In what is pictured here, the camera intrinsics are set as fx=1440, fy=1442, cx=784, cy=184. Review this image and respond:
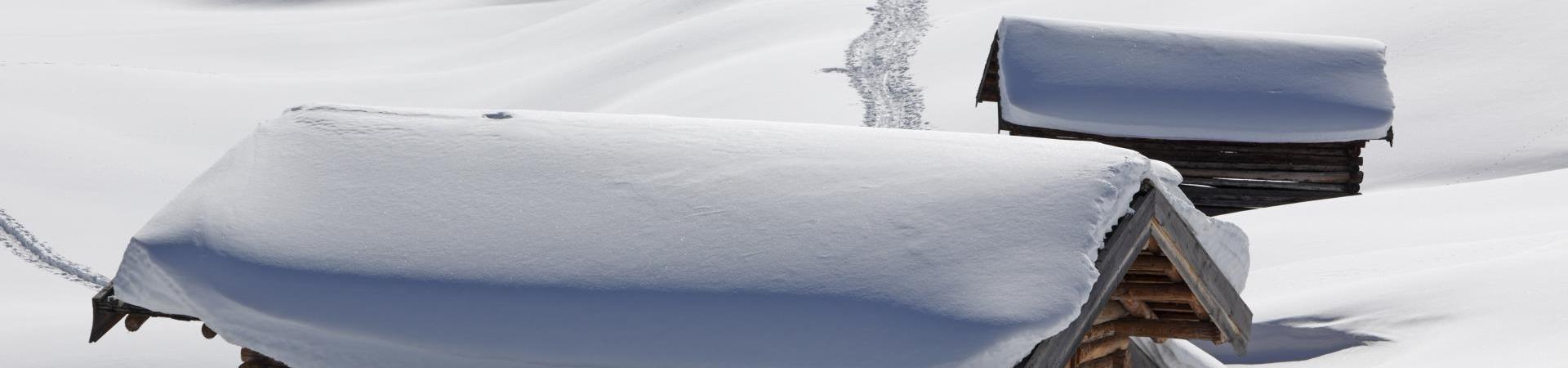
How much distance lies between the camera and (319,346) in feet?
12.4

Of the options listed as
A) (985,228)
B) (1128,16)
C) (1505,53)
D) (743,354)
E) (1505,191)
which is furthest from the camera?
(1128,16)

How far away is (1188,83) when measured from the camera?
1282cm

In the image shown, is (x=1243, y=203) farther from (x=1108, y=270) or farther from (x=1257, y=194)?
(x=1108, y=270)

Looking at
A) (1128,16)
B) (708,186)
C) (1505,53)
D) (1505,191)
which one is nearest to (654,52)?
(1128,16)

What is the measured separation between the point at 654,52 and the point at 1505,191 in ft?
66.5

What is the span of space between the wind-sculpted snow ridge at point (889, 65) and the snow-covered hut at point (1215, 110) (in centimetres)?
725

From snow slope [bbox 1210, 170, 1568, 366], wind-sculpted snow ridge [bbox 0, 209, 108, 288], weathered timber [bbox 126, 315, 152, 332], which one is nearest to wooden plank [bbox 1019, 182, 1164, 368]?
A: weathered timber [bbox 126, 315, 152, 332]

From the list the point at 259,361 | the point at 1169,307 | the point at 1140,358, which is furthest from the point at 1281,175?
the point at 259,361

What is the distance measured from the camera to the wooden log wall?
12.7m

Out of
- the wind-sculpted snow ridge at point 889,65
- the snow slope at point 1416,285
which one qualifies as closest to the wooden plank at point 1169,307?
the snow slope at point 1416,285

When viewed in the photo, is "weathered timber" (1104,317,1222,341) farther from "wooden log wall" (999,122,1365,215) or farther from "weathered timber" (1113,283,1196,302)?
"wooden log wall" (999,122,1365,215)

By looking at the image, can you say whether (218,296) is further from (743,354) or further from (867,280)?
(867,280)

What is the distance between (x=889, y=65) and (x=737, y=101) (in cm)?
420

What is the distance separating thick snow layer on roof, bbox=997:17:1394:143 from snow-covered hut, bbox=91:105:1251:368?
27.4ft
